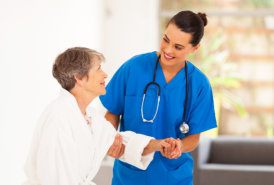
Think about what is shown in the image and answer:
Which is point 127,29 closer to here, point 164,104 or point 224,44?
point 224,44

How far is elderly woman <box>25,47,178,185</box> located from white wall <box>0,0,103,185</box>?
103cm

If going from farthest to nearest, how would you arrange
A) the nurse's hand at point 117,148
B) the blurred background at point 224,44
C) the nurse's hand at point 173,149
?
the blurred background at point 224,44
the nurse's hand at point 117,148
the nurse's hand at point 173,149

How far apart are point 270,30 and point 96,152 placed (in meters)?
4.34

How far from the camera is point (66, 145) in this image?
141cm

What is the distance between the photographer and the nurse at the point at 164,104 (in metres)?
1.84

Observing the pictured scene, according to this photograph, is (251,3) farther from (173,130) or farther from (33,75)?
(173,130)

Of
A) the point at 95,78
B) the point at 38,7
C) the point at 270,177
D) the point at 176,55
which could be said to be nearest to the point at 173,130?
the point at 176,55

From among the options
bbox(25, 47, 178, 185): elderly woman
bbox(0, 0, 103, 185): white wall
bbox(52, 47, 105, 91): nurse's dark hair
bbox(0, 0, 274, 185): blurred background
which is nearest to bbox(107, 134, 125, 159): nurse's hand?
bbox(25, 47, 178, 185): elderly woman

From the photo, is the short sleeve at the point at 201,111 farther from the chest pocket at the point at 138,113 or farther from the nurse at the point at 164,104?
the chest pocket at the point at 138,113

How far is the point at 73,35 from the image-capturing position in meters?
3.87

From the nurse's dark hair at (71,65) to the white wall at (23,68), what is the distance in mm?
1031

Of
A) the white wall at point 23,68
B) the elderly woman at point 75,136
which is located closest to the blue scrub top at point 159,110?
the elderly woman at point 75,136

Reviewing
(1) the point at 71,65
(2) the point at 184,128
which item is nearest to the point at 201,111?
(2) the point at 184,128

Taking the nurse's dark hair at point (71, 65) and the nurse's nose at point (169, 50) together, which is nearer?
the nurse's dark hair at point (71, 65)
